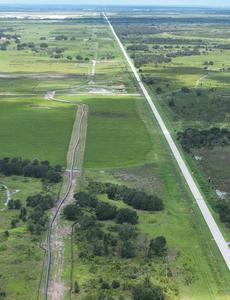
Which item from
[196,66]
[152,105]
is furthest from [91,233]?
[196,66]

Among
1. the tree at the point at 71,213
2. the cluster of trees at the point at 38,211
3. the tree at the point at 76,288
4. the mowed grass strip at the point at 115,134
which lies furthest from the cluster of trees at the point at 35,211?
the mowed grass strip at the point at 115,134

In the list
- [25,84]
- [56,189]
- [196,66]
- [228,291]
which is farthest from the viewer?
[196,66]

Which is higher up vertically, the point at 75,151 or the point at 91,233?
the point at 91,233

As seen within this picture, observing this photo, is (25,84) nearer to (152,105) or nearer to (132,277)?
(152,105)

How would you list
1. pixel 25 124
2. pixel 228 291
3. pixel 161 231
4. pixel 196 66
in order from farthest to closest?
pixel 196 66 → pixel 25 124 → pixel 161 231 → pixel 228 291

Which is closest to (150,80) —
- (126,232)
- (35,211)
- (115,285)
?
(35,211)

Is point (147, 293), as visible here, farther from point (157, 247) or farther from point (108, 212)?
point (108, 212)

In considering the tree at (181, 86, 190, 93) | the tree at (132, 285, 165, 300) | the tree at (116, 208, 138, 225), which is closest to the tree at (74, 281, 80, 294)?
the tree at (132, 285, 165, 300)
